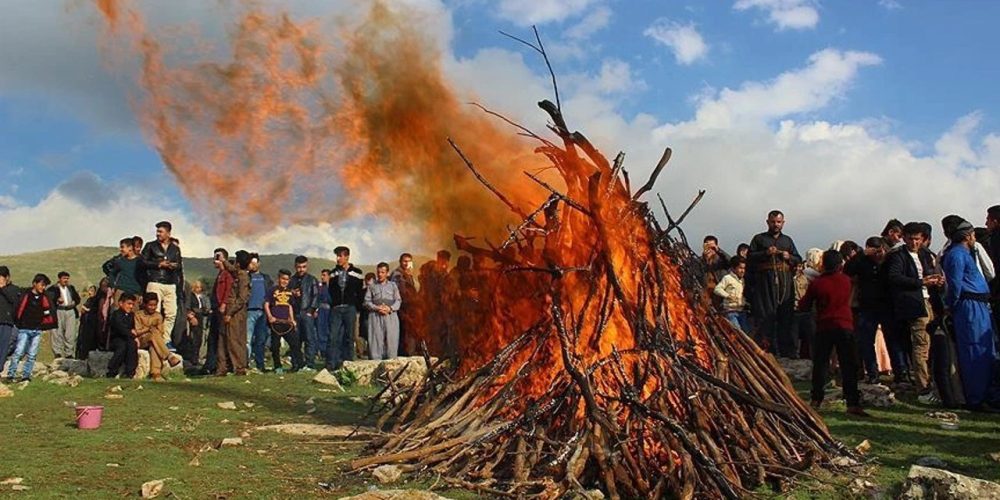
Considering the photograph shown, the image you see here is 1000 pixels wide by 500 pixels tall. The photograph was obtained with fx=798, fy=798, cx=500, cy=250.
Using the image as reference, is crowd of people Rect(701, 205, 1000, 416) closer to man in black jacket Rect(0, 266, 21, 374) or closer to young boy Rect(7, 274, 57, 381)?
young boy Rect(7, 274, 57, 381)

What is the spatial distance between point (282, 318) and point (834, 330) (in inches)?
414

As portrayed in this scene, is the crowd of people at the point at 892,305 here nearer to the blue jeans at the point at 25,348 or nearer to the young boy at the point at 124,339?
the young boy at the point at 124,339

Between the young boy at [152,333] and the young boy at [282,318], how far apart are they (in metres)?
2.07

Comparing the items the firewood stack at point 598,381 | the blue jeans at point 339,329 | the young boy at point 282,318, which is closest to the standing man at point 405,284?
the blue jeans at point 339,329

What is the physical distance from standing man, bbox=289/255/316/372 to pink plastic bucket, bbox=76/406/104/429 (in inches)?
286

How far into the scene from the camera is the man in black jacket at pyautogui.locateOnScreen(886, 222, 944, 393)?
1015 cm

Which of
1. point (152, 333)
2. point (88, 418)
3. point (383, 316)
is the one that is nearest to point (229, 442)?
point (88, 418)

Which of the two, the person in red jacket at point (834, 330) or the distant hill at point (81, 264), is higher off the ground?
the distant hill at point (81, 264)

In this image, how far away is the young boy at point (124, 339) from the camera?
13.9 m

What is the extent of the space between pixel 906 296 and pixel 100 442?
9.47 meters

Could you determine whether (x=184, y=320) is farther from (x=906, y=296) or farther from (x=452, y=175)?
(x=906, y=296)

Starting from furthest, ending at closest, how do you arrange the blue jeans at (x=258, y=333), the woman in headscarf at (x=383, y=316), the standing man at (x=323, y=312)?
the standing man at (x=323, y=312), the blue jeans at (x=258, y=333), the woman in headscarf at (x=383, y=316)

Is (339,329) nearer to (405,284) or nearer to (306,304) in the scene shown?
(306,304)

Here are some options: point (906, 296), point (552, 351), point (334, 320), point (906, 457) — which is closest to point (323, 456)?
point (552, 351)
